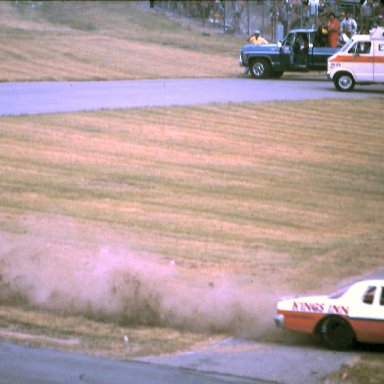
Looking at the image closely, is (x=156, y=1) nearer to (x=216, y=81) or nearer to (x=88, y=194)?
(x=216, y=81)

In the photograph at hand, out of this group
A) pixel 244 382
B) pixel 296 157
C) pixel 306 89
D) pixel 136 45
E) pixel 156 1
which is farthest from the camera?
pixel 156 1

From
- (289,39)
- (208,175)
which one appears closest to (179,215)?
(208,175)

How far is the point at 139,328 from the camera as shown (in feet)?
49.6

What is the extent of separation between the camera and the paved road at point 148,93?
30.1m

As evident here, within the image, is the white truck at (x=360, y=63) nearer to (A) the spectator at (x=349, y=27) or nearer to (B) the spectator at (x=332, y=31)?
(B) the spectator at (x=332, y=31)

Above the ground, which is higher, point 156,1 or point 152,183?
point 156,1

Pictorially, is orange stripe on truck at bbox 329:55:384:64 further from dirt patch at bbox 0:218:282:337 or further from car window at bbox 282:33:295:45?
dirt patch at bbox 0:218:282:337

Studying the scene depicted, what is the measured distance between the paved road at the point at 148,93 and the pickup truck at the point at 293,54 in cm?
87

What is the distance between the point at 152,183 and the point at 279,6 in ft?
85.7

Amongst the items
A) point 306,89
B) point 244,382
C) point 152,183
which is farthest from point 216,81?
point 244,382

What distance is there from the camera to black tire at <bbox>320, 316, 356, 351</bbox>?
13562 millimetres

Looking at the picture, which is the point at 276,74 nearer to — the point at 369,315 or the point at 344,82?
the point at 344,82

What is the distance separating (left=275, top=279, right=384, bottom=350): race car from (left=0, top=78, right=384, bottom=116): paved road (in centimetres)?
1596

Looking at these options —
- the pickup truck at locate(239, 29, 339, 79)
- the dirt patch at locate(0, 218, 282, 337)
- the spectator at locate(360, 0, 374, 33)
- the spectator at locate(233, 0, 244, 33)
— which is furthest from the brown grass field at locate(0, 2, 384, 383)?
the spectator at locate(233, 0, 244, 33)
